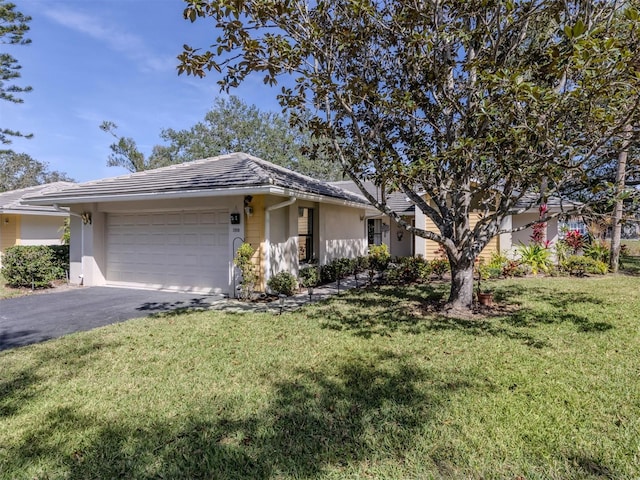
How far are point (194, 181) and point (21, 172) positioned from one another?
4875 centimetres

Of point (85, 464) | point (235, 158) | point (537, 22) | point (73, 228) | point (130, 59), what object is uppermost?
point (130, 59)

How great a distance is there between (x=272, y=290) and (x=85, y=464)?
276 inches

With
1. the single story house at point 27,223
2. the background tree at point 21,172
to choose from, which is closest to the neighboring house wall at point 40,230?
the single story house at point 27,223

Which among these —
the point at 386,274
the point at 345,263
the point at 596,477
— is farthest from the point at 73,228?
the point at 596,477

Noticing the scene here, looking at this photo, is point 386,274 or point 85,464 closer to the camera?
point 85,464

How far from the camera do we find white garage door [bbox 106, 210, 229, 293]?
10.4 meters

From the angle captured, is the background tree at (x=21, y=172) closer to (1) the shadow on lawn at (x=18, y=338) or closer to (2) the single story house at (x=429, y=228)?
(2) the single story house at (x=429, y=228)

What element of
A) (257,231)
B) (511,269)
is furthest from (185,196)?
(511,269)

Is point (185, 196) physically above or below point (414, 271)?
above

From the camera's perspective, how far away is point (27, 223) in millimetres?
16875

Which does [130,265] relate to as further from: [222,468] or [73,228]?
[222,468]

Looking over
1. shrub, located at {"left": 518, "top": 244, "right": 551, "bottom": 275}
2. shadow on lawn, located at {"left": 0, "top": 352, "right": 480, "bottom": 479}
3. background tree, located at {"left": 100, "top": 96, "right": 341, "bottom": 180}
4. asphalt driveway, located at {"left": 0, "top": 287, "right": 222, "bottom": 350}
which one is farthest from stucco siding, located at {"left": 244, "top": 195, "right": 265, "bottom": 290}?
background tree, located at {"left": 100, "top": 96, "right": 341, "bottom": 180}

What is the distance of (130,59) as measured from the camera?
12.4 metres

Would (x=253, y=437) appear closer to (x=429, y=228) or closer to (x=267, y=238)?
(x=267, y=238)
